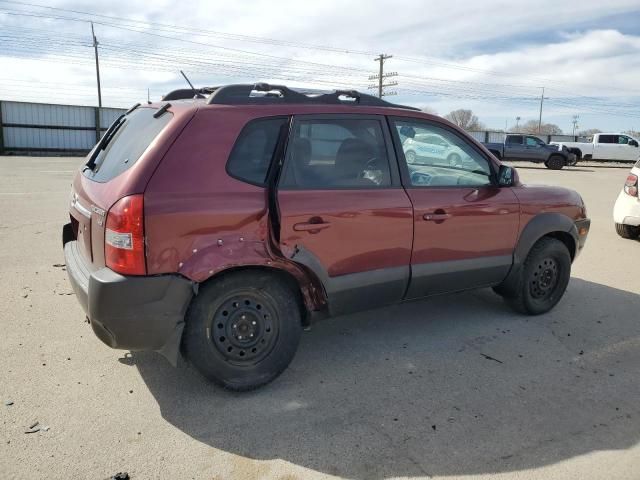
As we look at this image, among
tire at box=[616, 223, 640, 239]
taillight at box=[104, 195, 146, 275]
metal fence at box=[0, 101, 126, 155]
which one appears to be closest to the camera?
taillight at box=[104, 195, 146, 275]

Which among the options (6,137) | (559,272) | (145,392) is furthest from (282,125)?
(6,137)

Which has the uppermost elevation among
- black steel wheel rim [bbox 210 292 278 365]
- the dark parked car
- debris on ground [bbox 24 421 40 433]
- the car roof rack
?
the dark parked car

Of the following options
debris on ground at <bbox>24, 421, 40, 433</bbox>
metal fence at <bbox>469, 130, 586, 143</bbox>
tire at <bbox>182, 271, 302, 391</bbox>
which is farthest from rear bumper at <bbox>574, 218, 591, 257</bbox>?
metal fence at <bbox>469, 130, 586, 143</bbox>

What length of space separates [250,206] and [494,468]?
1.94 metres

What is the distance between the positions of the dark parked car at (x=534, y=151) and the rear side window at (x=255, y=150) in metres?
25.6

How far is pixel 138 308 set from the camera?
2889 millimetres

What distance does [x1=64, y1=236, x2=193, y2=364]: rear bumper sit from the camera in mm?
2854

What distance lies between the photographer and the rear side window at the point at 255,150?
3.16 m

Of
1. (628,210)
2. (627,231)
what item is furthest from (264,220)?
(627,231)

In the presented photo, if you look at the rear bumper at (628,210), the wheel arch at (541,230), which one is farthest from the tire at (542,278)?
the rear bumper at (628,210)

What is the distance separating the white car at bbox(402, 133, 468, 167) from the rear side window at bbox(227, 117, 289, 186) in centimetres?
108

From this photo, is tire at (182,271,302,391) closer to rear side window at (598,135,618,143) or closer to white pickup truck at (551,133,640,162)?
white pickup truck at (551,133,640,162)

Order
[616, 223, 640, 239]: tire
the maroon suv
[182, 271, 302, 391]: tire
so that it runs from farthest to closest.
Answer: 1. [616, 223, 640, 239]: tire
2. [182, 271, 302, 391]: tire
3. the maroon suv

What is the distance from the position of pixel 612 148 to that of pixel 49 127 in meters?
32.8
